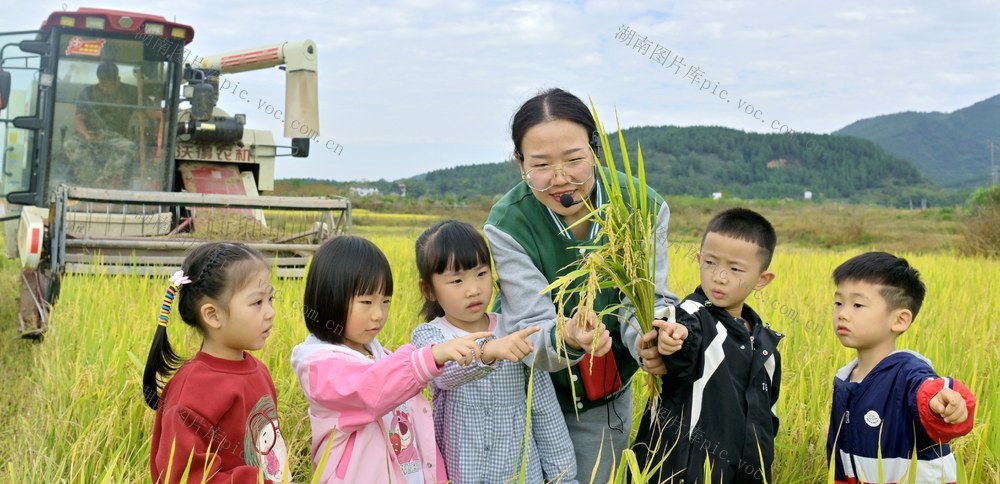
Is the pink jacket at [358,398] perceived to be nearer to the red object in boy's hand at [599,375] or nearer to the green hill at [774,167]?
the red object in boy's hand at [599,375]

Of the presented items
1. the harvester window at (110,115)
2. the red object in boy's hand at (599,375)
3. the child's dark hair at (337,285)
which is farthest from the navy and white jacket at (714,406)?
the harvester window at (110,115)

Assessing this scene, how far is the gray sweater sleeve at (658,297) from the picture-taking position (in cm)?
215

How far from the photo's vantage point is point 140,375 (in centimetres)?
294

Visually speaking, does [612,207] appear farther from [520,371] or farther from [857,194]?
[857,194]

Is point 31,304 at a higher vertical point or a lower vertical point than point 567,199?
lower

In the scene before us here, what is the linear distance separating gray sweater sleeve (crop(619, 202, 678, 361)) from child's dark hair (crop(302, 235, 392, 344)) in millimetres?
638

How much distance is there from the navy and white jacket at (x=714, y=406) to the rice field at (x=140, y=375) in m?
0.59

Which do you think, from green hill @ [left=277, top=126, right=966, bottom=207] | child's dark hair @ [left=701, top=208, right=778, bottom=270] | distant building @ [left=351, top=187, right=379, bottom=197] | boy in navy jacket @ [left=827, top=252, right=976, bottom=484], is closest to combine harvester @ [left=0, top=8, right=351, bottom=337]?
child's dark hair @ [left=701, top=208, right=778, bottom=270]

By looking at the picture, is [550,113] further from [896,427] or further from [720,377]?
[896,427]

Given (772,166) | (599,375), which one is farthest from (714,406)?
(772,166)

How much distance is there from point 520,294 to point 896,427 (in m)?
1.02

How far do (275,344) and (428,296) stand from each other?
150cm

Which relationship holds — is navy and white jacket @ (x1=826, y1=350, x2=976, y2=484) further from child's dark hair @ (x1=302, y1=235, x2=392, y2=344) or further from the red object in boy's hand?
child's dark hair @ (x1=302, y1=235, x2=392, y2=344)

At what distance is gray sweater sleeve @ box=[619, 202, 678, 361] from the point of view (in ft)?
7.05
